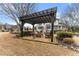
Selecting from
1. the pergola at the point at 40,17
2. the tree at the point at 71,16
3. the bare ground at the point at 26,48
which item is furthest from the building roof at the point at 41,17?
the bare ground at the point at 26,48

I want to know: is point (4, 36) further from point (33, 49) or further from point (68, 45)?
point (68, 45)

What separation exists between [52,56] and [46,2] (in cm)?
97

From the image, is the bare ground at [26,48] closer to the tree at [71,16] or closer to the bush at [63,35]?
the bush at [63,35]

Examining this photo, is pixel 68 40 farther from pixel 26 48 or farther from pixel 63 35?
pixel 26 48

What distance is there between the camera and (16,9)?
12.7 ft

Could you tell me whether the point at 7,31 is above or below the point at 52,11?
below

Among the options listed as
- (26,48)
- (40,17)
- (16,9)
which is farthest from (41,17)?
(26,48)

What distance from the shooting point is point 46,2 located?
381 centimetres

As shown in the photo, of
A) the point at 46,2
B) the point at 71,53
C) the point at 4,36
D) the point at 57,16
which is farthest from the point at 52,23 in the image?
the point at 4,36

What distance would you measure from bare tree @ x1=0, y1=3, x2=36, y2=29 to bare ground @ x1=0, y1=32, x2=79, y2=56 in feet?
1.12

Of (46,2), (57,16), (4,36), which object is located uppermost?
(46,2)

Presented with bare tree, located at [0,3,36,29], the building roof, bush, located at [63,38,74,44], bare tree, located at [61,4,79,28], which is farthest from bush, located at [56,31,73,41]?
bare tree, located at [0,3,36,29]

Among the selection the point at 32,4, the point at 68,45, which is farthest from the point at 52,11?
the point at 68,45

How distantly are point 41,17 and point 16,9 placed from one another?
47 cm
